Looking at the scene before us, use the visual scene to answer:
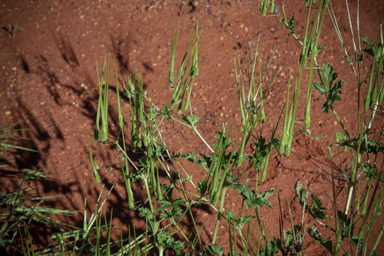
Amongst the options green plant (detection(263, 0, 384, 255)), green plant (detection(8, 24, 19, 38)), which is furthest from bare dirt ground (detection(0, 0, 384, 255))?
green plant (detection(263, 0, 384, 255))

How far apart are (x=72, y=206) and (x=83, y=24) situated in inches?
80.3

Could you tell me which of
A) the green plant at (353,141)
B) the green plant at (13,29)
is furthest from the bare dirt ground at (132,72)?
the green plant at (353,141)

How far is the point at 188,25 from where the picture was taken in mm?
3412

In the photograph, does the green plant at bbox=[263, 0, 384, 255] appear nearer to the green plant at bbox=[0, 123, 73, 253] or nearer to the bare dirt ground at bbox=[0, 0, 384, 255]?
the bare dirt ground at bbox=[0, 0, 384, 255]

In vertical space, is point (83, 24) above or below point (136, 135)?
above

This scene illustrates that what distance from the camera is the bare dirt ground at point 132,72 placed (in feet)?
8.25

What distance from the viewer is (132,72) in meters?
3.15

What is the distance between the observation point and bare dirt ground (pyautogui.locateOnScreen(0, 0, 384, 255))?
2.52 meters

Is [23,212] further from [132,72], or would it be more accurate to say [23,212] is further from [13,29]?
[13,29]

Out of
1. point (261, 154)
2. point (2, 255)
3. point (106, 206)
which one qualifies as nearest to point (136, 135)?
point (261, 154)

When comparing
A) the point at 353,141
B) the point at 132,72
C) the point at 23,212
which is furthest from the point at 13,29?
the point at 353,141

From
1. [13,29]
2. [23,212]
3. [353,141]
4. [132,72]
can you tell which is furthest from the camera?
[13,29]

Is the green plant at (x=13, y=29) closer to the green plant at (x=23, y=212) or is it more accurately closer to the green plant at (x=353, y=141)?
the green plant at (x=23, y=212)

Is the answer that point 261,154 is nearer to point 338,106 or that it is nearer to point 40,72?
point 338,106
